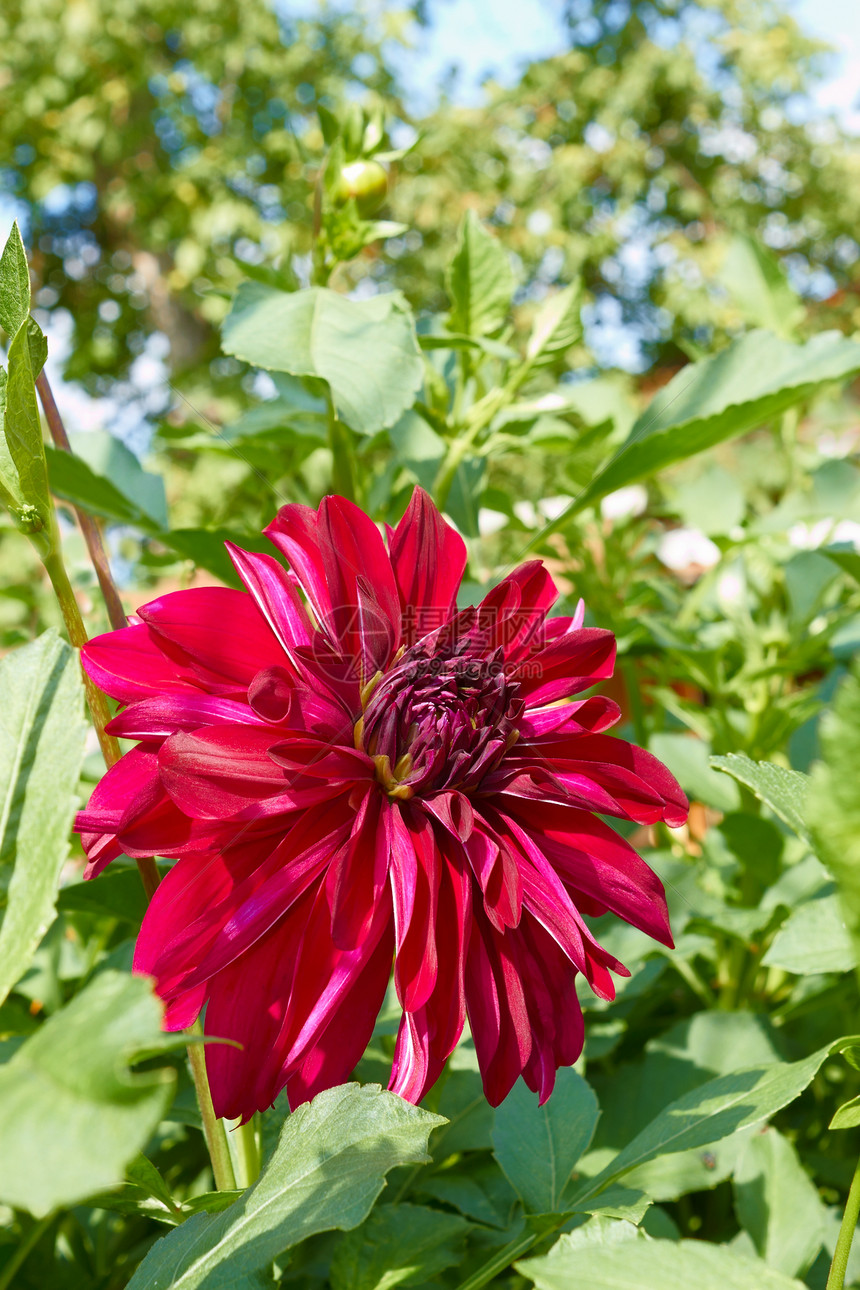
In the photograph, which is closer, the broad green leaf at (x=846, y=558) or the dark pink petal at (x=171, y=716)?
the dark pink petal at (x=171, y=716)

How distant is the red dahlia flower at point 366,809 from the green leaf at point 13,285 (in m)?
0.09

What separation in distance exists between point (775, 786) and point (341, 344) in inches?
10.8

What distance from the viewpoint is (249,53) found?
14.5 ft

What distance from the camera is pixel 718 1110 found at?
0.32 meters

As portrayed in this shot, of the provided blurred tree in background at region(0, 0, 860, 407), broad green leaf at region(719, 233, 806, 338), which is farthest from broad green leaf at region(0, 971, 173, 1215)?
blurred tree in background at region(0, 0, 860, 407)

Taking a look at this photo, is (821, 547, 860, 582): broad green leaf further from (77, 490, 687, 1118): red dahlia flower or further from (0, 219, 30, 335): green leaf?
(0, 219, 30, 335): green leaf

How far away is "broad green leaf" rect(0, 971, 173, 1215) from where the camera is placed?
0.13 m

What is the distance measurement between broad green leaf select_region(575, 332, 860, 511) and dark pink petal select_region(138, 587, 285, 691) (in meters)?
0.21

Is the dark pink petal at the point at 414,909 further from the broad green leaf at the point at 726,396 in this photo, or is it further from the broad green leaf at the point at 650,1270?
the broad green leaf at the point at 726,396

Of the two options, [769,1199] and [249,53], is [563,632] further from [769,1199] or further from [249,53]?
[249,53]

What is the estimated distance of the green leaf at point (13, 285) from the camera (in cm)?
27

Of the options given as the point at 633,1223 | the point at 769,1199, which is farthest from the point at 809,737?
the point at 633,1223

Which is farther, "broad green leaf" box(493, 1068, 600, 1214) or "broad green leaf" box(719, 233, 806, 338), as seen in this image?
"broad green leaf" box(719, 233, 806, 338)

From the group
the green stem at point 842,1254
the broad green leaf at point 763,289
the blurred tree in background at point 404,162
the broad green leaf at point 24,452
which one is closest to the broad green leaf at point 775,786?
the green stem at point 842,1254
